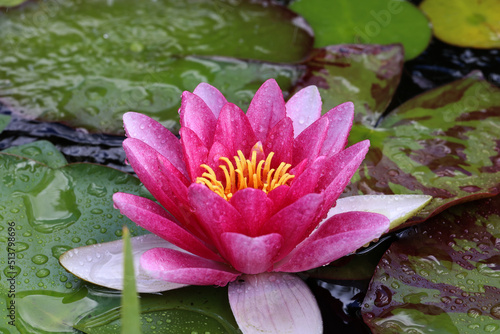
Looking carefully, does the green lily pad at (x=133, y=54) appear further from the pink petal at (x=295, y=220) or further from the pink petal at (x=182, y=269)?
the pink petal at (x=295, y=220)

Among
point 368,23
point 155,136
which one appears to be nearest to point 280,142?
point 155,136

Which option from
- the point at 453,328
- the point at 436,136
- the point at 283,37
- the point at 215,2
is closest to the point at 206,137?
the point at 453,328

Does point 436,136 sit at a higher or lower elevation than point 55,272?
higher

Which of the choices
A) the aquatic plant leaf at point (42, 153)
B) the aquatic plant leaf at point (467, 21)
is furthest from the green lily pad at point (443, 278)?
the aquatic plant leaf at point (467, 21)

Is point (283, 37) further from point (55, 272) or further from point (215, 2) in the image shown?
point (55, 272)

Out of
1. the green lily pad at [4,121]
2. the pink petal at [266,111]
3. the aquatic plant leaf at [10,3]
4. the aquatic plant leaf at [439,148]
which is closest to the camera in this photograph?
the pink petal at [266,111]

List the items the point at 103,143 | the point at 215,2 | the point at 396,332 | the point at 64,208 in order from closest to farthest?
the point at 396,332, the point at 64,208, the point at 103,143, the point at 215,2

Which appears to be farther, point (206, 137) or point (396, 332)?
point (206, 137)
